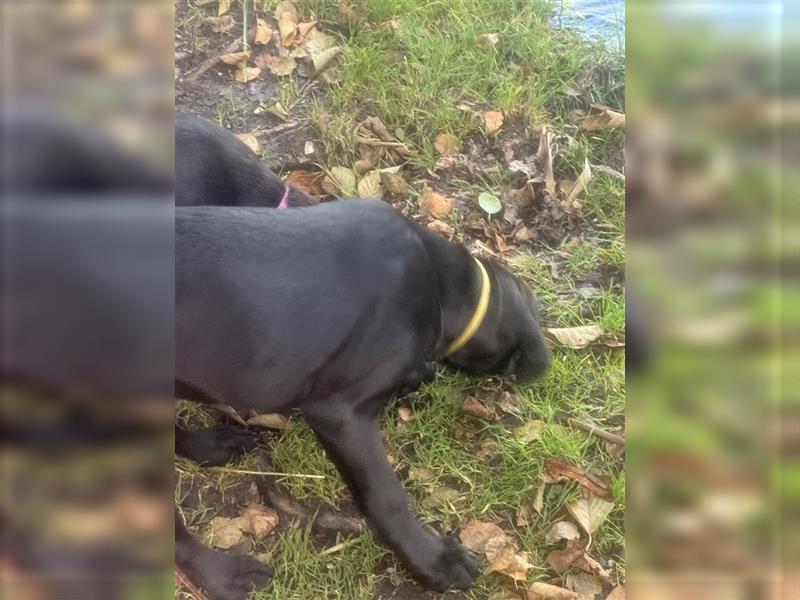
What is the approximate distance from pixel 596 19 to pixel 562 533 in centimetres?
213

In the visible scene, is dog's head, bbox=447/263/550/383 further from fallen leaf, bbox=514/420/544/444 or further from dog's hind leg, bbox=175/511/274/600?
dog's hind leg, bbox=175/511/274/600

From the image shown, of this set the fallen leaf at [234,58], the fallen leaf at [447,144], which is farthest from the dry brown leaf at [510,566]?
the fallen leaf at [234,58]

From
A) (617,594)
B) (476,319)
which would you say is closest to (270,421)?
(476,319)

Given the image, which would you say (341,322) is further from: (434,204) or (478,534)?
(434,204)

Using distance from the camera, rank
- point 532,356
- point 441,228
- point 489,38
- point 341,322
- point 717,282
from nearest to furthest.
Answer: point 717,282 < point 341,322 < point 532,356 < point 441,228 < point 489,38

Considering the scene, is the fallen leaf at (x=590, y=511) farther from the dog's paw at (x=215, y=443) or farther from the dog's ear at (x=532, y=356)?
the dog's paw at (x=215, y=443)

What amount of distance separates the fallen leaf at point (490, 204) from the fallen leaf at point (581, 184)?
0.90 ft

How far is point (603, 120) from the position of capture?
305 centimetres

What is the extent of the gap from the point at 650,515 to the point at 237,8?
10.0 ft

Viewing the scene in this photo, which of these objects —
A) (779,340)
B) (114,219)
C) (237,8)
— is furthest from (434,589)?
(237,8)

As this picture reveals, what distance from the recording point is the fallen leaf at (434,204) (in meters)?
2.94

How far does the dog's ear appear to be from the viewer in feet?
8.14

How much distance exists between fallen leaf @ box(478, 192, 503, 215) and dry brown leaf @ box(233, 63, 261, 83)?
112 centimetres

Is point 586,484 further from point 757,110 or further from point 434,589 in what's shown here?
point 757,110
